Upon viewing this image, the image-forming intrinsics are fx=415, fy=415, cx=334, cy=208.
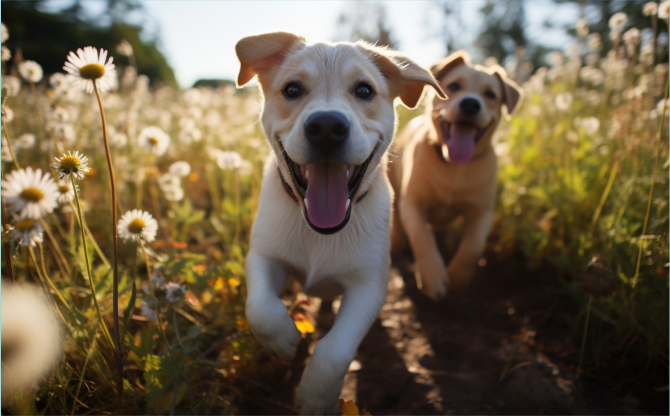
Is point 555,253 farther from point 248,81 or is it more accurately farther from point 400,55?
point 248,81

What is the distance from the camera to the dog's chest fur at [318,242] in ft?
7.32

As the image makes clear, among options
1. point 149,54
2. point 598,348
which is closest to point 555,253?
point 598,348

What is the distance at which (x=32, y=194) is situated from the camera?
1.29m

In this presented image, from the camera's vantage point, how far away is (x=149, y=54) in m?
16.1

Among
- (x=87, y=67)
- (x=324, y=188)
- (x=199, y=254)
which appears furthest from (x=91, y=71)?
(x=199, y=254)

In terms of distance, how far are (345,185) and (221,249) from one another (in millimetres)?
1991

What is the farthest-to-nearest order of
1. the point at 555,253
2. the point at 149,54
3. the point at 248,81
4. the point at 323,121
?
the point at 149,54 → the point at 555,253 → the point at 248,81 → the point at 323,121

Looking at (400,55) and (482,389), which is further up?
(400,55)

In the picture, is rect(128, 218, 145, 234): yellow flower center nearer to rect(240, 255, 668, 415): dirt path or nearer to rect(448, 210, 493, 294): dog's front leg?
rect(240, 255, 668, 415): dirt path

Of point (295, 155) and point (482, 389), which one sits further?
point (482, 389)

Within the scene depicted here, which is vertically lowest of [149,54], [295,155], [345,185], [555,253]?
[555,253]

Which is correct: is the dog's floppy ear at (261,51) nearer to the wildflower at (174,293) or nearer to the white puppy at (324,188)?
the white puppy at (324,188)

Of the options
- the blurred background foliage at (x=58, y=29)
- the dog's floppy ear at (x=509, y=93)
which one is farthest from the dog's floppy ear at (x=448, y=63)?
the blurred background foliage at (x=58, y=29)

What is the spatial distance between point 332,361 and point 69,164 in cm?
128
